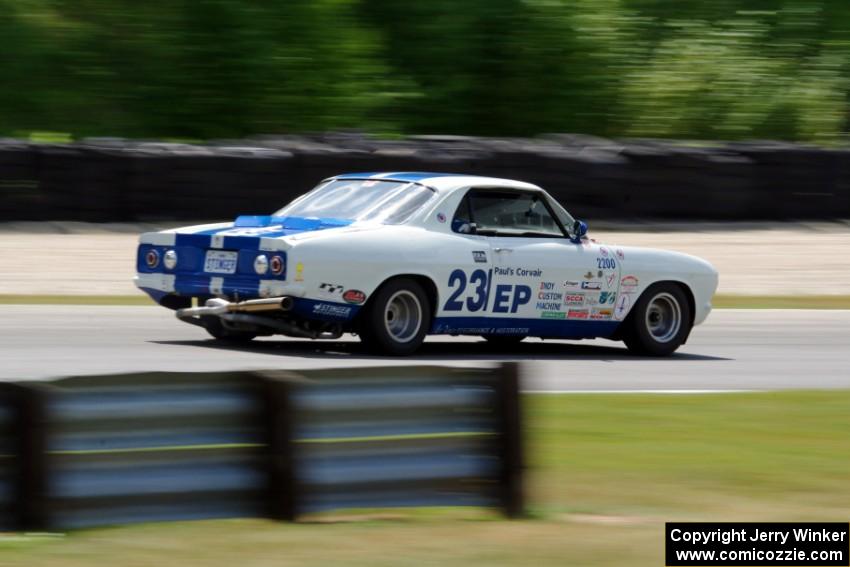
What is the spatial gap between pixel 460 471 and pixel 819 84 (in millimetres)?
28657

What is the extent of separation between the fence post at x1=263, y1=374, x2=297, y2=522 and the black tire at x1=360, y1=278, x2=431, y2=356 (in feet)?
17.4

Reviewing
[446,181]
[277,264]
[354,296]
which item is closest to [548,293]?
[446,181]

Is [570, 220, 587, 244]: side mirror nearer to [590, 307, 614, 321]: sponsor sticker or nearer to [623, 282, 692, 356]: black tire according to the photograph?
[590, 307, 614, 321]: sponsor sticker

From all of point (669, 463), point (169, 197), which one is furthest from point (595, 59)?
point (669, 463)

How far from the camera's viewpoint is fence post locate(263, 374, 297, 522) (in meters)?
5.37

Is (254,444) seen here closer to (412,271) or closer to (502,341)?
(412,271)

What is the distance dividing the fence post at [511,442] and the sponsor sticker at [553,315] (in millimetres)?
5877

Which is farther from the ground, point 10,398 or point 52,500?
point 10,398

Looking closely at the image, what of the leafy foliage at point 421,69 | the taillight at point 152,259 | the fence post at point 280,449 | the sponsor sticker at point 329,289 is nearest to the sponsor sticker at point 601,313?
the sponsor sticker at point 329,289

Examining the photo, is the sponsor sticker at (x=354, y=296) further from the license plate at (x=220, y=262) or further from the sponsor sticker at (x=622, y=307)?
the sponsor sticker at (x=622, y=307)

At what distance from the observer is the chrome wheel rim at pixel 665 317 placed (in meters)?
12.6

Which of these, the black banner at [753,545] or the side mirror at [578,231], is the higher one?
the side mirror at [578,231]

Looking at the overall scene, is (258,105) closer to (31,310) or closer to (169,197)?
(169,197)

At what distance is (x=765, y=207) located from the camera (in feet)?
80.0
